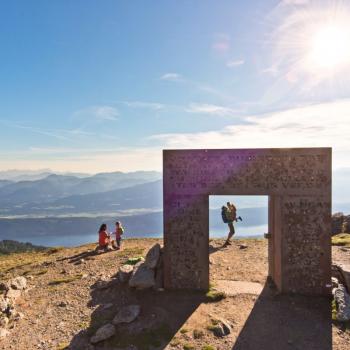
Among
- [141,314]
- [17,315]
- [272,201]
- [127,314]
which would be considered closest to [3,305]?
[17,315]

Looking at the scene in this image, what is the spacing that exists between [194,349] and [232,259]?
10442 millimetres

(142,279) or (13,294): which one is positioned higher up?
(142,279)

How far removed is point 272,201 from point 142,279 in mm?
7316

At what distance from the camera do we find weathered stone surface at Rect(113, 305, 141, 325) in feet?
46.2

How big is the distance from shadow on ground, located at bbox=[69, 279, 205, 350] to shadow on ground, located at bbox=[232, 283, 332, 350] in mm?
2614

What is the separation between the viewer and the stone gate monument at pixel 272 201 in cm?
1559

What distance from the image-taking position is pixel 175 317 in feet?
47.1

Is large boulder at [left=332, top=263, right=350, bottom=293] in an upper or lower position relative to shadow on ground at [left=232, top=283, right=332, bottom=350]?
upper

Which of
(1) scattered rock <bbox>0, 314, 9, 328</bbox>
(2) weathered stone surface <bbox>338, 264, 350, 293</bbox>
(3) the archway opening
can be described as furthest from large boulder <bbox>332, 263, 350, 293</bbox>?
(1) scattered rock <bbox>0, 314, 9, 328</bbox>

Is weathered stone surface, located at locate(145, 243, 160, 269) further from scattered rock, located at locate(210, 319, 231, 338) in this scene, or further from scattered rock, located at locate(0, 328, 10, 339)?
scattered rock, located at locate(0, 328, 10, 339)

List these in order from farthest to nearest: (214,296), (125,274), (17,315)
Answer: (125,274)
(214,296)
(17,315)

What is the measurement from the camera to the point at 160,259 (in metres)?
17.8

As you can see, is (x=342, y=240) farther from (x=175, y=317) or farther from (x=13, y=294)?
(x=13, y=294)

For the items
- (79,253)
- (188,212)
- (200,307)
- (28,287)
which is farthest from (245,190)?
(79,253)
